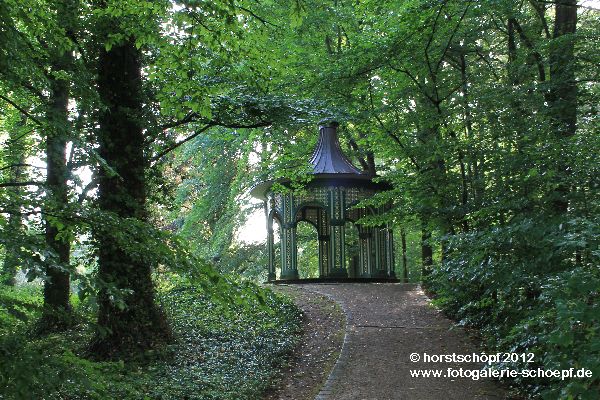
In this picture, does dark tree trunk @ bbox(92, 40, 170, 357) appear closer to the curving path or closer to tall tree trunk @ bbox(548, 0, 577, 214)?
the curving path

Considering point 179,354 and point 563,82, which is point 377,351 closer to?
point 179,354

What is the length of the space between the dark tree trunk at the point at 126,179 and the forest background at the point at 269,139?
0.08ft

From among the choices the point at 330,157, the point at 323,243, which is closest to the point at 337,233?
the point at 330,157

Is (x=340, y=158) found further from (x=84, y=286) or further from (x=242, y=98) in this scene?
(x=84, y=286)

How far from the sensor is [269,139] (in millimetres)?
12539

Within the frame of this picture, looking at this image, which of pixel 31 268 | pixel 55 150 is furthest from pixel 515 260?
pixel 55 150

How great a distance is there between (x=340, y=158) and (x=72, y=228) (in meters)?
14.1

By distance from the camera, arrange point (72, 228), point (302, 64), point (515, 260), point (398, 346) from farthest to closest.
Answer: point (302, 64) → point (398, 346) → point (515, 260) → point (72, 228)

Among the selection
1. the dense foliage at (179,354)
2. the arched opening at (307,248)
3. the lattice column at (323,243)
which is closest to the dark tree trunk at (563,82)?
the dense foliage at (179,354)

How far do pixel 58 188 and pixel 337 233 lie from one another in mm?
12571

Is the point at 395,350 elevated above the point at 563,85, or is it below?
below

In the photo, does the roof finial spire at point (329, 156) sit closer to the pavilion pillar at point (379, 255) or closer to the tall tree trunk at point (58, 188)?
the pavilion pillar at point (379, 255)

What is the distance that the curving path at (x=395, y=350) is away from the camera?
19.7ft

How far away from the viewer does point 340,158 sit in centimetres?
1689
